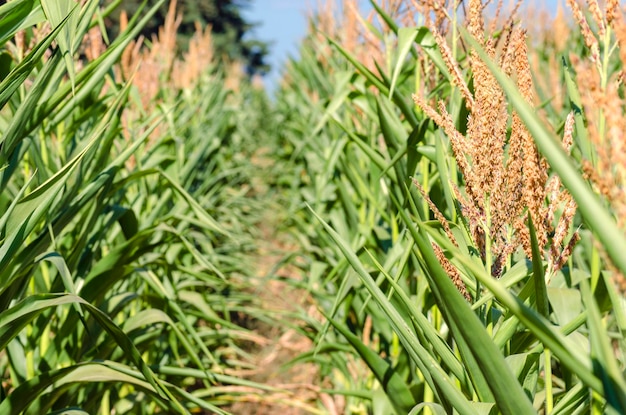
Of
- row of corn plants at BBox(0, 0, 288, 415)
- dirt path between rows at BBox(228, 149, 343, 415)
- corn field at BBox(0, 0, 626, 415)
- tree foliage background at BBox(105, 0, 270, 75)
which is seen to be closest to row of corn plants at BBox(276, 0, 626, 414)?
corn field at BBox(0, 0, 626, 415)

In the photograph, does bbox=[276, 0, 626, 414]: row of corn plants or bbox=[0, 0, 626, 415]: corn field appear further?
bbox=[0, 0, 626, 415]: corn field

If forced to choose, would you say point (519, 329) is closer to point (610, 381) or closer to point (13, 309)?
point (610, 381)

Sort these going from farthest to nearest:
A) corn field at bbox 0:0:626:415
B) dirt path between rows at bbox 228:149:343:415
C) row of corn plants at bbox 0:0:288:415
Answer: dirt path between rows at bbox 228:149:343:415 → row of corn plants at bbox 0:0:288:415 → corn field at bbox 0:0:626:415

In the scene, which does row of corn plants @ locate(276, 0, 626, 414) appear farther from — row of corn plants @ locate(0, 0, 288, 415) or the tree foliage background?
the tree foliage background

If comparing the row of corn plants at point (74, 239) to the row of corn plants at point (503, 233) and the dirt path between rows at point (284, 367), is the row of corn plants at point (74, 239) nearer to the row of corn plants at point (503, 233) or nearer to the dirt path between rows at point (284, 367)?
the dirt path between rows at point (284, 367)

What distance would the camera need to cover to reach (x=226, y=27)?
2783 centimetres

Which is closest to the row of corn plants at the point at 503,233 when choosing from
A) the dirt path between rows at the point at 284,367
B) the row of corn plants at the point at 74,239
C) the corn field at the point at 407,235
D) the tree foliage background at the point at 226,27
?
the corn field at the point at 407,235

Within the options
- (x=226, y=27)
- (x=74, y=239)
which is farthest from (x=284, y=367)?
(x=226, y=27)

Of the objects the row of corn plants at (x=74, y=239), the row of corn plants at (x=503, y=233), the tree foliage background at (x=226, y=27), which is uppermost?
the tree foliage background at (x=226, y=27)

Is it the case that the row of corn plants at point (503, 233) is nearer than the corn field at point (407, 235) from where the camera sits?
Yes

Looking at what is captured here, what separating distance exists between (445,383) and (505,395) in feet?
0.32

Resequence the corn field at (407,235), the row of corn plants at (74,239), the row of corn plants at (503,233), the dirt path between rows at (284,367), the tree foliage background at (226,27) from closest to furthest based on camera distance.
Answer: the row of corn plants at (503,233)
the corn field at (407,235)
the row of corn plants at (74,239)
the dirt path between rows at (284,367)
the tree foliage background at (226,27)

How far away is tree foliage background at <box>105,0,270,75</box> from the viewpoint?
24.3 meters

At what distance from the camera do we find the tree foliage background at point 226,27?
24.3m
